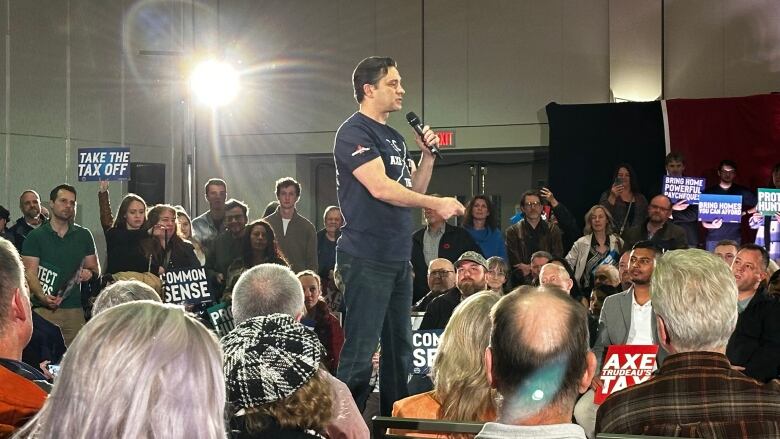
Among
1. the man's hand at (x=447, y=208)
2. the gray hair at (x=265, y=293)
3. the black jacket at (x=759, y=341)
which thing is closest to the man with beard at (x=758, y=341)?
the black jacket at (x=759, y=341)

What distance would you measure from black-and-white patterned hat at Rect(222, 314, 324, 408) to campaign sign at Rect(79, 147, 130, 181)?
8.32 meters

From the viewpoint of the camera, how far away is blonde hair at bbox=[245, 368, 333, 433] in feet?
7.77

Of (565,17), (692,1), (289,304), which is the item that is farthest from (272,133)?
(289,304)

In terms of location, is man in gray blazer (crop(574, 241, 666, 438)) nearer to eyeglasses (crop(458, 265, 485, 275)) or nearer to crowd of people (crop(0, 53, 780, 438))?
crowd of people (crop(0, 53, 780, 438))

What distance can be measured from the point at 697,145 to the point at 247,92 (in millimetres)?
5962

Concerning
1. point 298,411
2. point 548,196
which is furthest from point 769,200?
point 298,411

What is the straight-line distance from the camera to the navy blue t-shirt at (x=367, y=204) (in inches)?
161

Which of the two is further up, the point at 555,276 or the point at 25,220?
the point at 25,220

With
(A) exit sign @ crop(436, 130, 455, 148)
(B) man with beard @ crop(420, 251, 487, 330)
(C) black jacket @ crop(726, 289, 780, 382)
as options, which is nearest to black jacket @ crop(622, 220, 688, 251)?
(B) man with beard @ crop(420, 251, 487, 330)

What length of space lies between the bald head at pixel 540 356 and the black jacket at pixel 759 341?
3.67m

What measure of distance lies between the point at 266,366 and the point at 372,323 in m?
1.71

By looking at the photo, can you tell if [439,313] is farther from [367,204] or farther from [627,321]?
[367,204]

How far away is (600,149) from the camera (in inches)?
463

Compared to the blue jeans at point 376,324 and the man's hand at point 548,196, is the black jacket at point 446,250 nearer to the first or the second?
the man's hand at point 548,196
